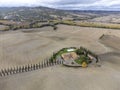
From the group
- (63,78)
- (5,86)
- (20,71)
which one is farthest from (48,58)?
(5,86)

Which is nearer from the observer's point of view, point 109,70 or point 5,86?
point 5,86

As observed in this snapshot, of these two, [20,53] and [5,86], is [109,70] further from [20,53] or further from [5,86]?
[20,53]

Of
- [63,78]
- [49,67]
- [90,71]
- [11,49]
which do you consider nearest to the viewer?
[63,78]

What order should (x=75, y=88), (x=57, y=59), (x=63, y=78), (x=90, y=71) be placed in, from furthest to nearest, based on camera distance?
(x=57, y=59) < (x=90, y=71) < (x=63, y=78) < (x=75, y=88)

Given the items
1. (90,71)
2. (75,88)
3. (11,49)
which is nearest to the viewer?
(75,88)

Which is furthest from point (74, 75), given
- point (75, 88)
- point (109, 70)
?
point (109, 70)

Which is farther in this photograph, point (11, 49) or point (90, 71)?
point (11, 49)

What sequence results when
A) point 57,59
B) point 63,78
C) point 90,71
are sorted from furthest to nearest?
point 57,59 < point 90,71 < point 63,78

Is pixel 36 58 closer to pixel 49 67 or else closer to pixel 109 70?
pixel 49 67
